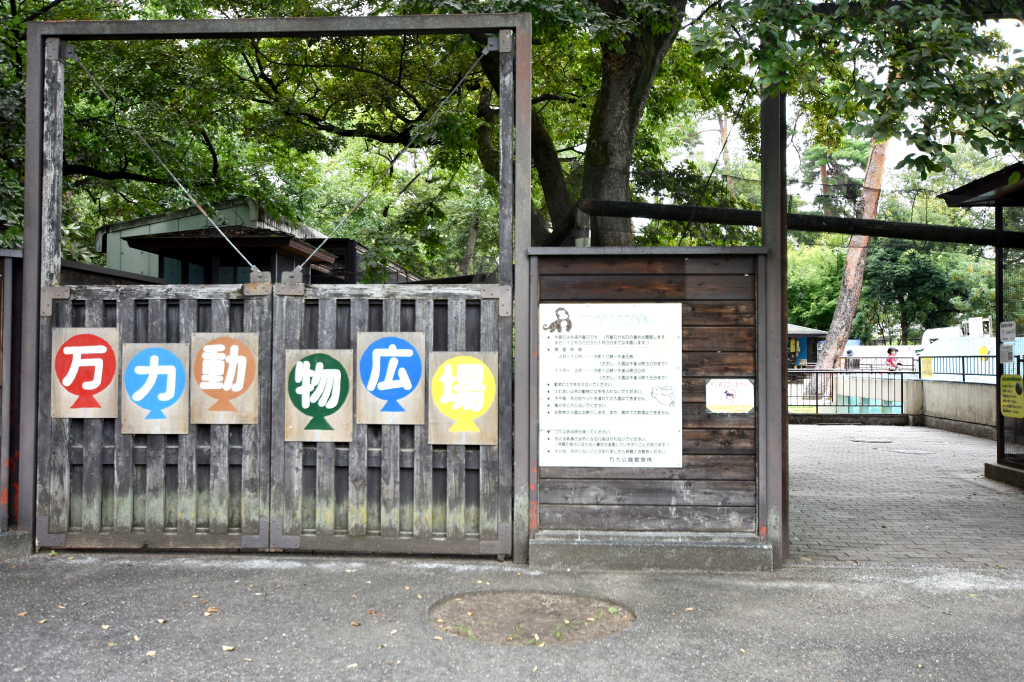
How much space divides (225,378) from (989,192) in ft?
31.3

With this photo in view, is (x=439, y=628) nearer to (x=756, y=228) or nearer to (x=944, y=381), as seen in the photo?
(x=756, y=228)

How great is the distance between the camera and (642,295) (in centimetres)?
581

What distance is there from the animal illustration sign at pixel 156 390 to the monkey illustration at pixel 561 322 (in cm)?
288

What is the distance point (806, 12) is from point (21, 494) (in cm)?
693

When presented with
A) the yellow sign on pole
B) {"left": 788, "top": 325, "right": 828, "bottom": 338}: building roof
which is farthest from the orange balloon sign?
{"left": 788, "top": 325, "right": 828, "bottom": 338}: building roof

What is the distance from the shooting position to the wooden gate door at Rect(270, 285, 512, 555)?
5.83m

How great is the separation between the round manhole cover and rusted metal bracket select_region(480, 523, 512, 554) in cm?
68

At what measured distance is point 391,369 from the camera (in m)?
5.90

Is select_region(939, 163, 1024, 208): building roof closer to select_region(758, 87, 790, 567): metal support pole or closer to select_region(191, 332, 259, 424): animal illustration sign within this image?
select_region(758, 87, 790, 567): metal support pole

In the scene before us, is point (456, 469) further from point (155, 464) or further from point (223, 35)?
point (223, 35)

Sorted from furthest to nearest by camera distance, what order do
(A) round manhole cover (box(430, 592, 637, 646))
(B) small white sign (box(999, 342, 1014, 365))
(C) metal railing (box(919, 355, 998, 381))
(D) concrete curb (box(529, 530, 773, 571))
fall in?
(C) metal railing (box(919, 355, 998, 381)), (B) small white sign (box(999, 342, 1014, 365)), (D) concrete curb (box(529, 530, 773, 571)), (A) round manhole cover (box(430, 592, 637, 646))

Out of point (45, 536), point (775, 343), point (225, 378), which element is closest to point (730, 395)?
point (775, 343)

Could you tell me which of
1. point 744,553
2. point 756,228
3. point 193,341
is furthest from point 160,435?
point 756,228

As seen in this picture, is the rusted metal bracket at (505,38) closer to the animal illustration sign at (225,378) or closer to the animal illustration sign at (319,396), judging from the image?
the animal illustration sign at (319,396)
